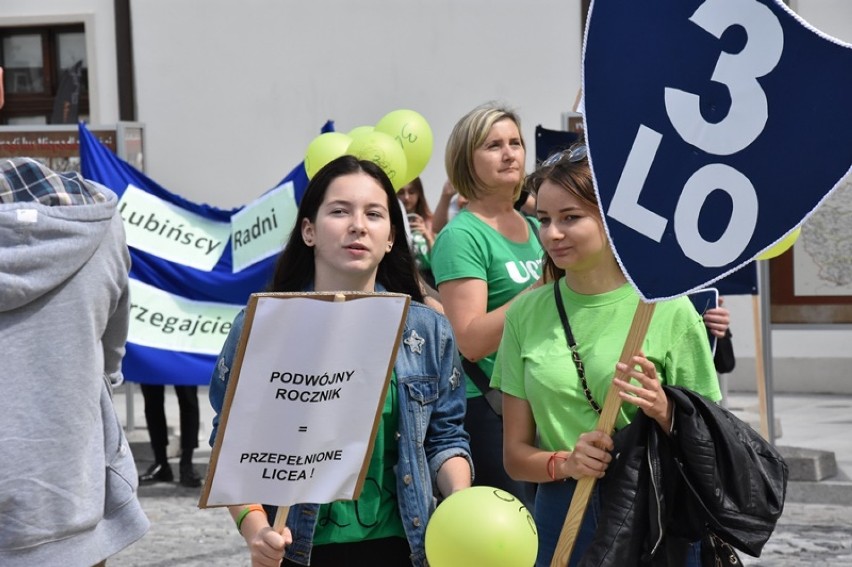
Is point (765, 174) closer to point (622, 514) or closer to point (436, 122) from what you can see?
point (622, 514)

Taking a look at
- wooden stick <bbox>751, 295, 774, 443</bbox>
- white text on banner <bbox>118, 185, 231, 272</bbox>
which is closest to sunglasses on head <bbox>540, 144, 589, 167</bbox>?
wooden stick <bbox>751, 295, 774, 443</bbox>

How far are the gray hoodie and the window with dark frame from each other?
406 inches

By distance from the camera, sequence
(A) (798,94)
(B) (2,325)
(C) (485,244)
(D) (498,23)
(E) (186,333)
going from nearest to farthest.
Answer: (A) (798,94)
(B) (2,325)
(C) (485,244)
(E) (186,333)
(D) (498,23)

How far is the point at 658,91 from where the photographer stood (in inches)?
110

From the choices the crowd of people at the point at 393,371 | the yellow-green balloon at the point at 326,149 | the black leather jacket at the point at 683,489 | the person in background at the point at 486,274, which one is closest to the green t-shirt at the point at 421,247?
the yellow-green balloon at the point at 326,149

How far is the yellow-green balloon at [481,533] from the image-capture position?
266cm

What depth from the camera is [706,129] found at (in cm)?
274

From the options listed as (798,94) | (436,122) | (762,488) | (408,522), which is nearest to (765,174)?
(798,94)

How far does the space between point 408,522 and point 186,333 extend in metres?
5.41

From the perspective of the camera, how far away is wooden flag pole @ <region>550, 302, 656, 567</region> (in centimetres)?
286

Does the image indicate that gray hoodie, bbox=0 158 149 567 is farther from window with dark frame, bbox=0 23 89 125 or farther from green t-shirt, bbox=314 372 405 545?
window with dark frame, bbox=0 23 89 125

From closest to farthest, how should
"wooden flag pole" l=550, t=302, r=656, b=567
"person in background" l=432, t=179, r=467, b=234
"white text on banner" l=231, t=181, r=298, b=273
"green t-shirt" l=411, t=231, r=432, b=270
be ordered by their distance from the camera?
"wooden flag pole" l=550, t=302, r=656, b=567
"green t-shirt" l=411, t=231, r=432, b=270
"person in background" l=432, t=179, r=467, b=234
"white text on banner" l=231, t=181, r=298, b=273

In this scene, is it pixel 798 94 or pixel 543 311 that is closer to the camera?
pixel 798 94

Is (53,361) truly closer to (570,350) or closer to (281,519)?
(281,519)
